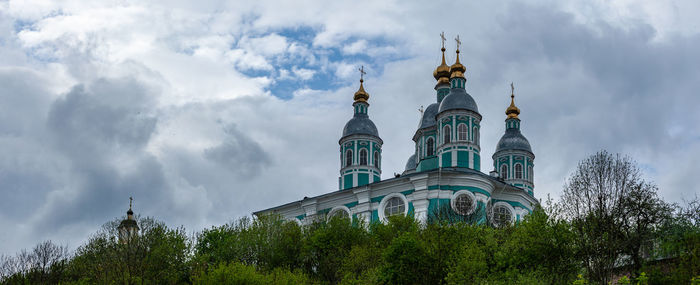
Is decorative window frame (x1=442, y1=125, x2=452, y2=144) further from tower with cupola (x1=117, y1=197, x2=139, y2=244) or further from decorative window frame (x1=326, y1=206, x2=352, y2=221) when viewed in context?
tower with cupola (x1=117, y1=197, x2=139, y2=244)

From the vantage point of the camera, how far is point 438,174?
41219 mm

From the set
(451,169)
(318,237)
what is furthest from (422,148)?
(318,237)

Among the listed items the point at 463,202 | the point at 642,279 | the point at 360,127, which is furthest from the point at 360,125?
the point at 642,279

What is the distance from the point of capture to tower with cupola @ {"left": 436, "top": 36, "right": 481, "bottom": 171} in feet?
146

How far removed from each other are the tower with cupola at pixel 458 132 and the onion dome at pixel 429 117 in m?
4.33

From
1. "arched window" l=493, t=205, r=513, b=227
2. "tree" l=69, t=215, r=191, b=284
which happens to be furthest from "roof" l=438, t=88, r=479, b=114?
"tree" l=69, t=215, r=191, b=284

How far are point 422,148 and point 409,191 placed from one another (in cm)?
867

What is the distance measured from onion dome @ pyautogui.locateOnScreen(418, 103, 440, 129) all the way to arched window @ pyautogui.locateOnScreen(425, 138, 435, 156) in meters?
0.99

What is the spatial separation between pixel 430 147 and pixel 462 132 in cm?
534

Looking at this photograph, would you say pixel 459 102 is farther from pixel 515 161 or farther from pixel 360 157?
pixel 515 161

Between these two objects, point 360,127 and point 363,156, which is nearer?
point 363,156

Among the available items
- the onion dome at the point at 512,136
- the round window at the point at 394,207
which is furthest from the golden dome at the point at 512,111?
the round window at the point at 394,207

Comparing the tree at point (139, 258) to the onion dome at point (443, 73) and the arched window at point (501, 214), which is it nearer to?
the arched window at point (501, 214)

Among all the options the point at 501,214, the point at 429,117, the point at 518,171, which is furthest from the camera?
the point at 518,171
